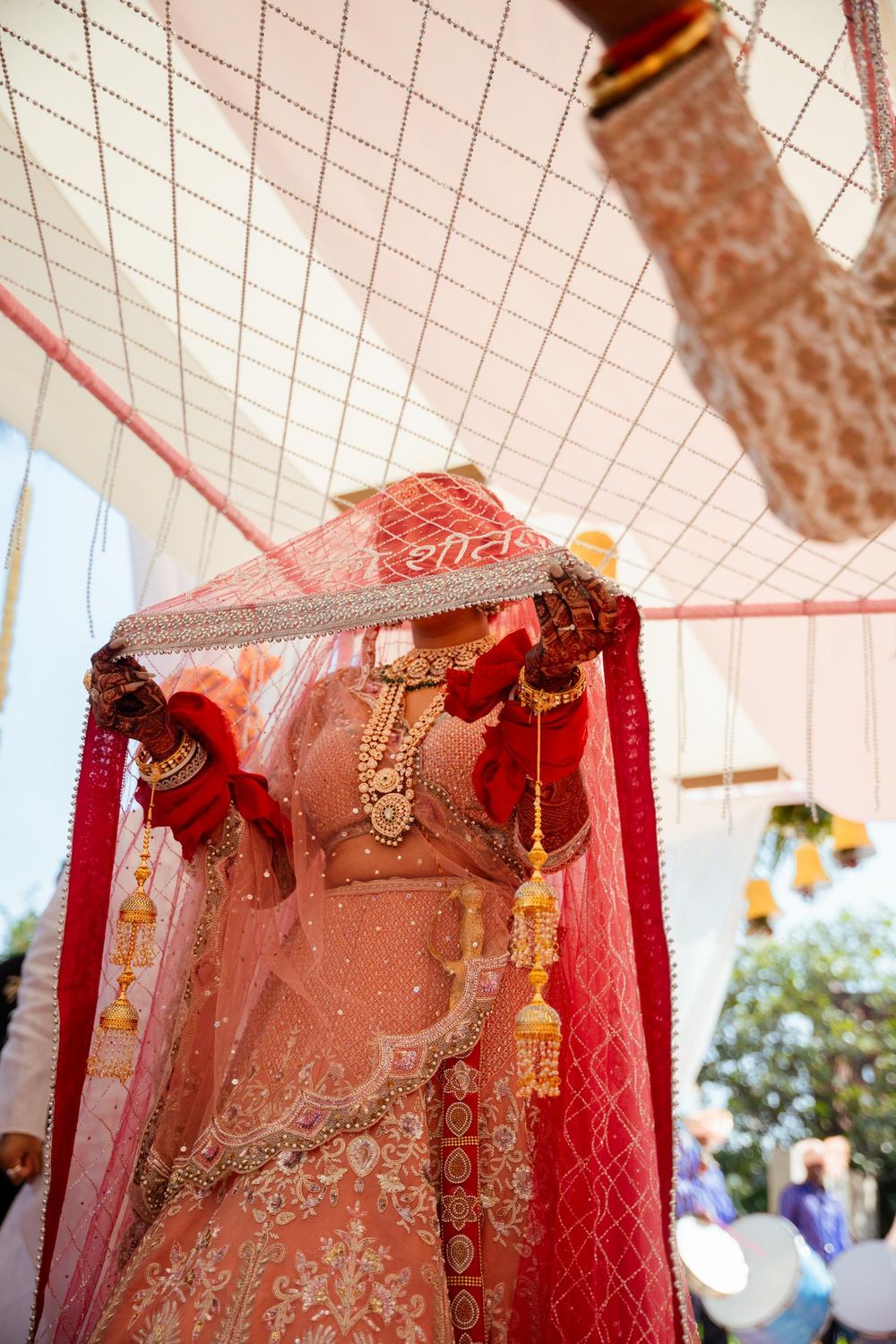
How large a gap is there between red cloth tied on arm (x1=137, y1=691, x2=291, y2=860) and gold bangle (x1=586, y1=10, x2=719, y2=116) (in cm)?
150

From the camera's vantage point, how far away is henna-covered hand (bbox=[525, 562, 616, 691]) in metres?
1.87

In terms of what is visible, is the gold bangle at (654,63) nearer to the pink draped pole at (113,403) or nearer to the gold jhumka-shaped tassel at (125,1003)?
the gold jhumka-shaped tassel at (125,1003)

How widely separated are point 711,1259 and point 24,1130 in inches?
183

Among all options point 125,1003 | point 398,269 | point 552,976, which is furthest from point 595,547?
point 125,1003

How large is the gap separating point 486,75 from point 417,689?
124 cm

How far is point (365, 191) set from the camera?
9.11ft

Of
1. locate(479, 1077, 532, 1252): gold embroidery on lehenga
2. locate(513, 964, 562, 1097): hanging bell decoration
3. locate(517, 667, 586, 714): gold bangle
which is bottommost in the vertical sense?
locate(479, 1077, 532, 1252): gold embroidery on lehenga

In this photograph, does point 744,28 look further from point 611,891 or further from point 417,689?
point 611,891

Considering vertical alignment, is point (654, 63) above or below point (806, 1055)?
above

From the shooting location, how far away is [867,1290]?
7.05 metres

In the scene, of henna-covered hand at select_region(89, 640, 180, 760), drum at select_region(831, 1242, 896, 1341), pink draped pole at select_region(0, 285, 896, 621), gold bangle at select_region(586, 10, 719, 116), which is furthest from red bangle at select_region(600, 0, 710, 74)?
drum at select_region(831, 1242, 896, 1341)

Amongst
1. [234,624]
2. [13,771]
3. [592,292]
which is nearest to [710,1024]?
[13,771]

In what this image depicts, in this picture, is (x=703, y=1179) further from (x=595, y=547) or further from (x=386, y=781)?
(x=386, y=781)

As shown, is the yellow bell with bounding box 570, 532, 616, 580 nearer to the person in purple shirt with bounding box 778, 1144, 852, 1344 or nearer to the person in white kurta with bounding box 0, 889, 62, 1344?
the person in white kurta with bounding box 0, 889, 62, 1344
